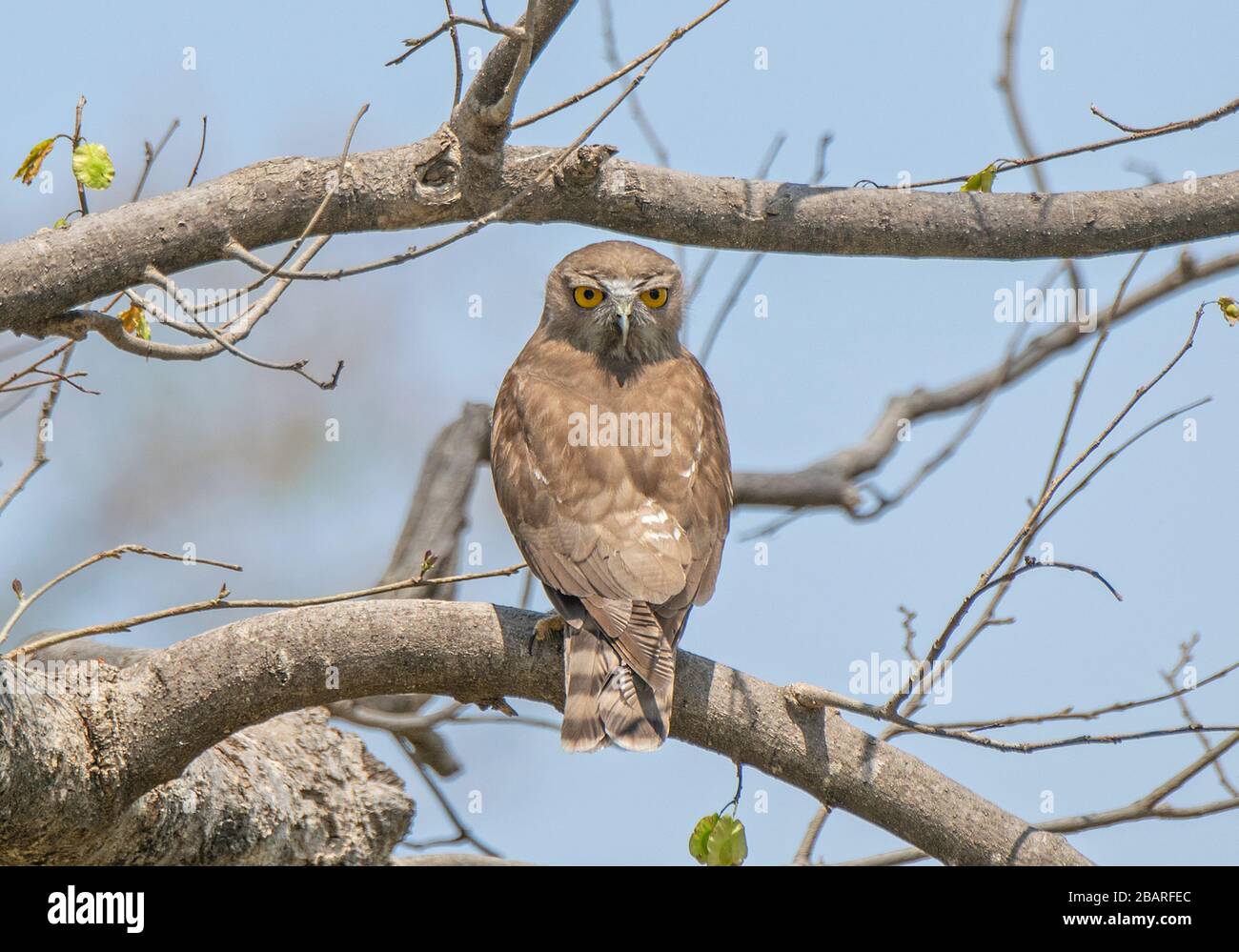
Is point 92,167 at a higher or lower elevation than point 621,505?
higher

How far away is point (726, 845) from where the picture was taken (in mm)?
3490

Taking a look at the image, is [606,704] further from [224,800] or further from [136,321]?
[136,321]

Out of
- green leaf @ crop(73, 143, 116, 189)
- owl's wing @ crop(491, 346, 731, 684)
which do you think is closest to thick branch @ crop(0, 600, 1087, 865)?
owl's wing @ crop(491, 346, 731, 684)

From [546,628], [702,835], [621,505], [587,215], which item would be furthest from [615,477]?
[702,835]

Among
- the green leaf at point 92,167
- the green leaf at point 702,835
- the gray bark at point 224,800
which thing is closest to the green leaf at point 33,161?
the green leaf at point 92,167

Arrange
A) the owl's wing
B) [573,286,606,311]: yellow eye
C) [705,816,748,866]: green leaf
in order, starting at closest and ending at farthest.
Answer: [705,816,748,866]: green leaf < the owl's wing < [573,286,606,311]: yellow eye

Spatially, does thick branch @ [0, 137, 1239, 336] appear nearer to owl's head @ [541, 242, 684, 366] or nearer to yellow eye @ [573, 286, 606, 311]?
owl's head @ [541, 242, 684, 366]

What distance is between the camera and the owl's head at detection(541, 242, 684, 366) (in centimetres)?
521

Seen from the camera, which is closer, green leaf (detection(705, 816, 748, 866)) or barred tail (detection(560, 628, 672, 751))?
green leaf (detection(705, 816, 748, 866))

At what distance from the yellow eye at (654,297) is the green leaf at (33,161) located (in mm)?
2273

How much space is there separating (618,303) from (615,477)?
978mm

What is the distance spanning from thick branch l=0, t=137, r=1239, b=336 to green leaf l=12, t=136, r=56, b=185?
10.5 inches
